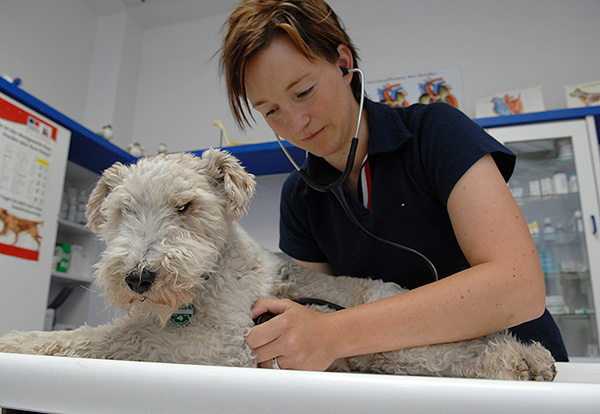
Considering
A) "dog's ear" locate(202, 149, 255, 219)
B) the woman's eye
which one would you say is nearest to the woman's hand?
"dog's ear" locate(202, 149, 255, 219)

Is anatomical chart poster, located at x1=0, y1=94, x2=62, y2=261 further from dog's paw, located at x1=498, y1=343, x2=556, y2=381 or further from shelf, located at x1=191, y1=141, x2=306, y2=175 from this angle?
dog's paw, located at x1=498, y1=343, x2=556, y2=381

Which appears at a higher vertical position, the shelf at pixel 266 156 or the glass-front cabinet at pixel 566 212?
the shelf at pixel 266 156

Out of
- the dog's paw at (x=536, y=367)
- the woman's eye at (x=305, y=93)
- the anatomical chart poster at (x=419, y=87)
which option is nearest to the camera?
the dog's paw at (x=536, y=367)

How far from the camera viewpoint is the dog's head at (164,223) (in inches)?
30.3

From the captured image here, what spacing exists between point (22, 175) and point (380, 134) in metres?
2.13

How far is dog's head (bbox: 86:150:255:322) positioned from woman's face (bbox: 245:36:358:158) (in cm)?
A: 20

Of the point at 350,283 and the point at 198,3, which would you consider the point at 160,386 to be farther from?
the point at 198,3

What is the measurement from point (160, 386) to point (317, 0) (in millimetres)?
1026

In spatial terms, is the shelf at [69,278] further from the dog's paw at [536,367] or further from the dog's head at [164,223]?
the dog's paw at [536,367]

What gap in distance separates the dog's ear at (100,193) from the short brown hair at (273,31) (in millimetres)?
361

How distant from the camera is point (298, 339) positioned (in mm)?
767

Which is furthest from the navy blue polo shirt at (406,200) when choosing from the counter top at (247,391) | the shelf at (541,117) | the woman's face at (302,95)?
the shelf at (541,117)

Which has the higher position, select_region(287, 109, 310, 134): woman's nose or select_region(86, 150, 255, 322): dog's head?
select_region(287, 109, 310, 134): woman's nose

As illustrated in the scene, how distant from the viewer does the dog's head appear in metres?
0.77
